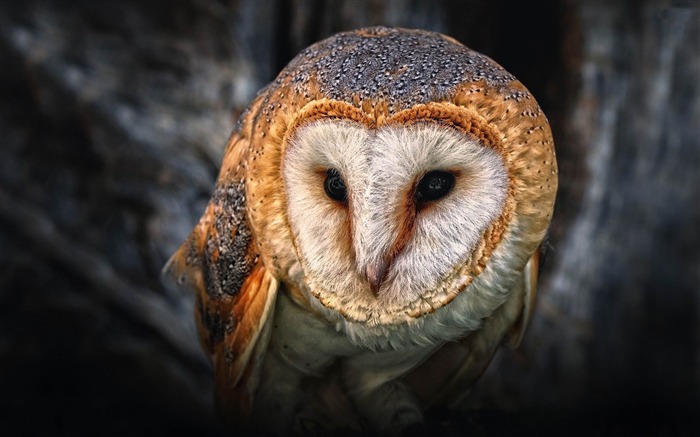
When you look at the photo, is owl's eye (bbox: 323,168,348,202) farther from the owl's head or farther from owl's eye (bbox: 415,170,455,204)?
owl's eye (bbox: 415,170,455,204)

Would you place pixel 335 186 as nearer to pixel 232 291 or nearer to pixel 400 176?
pixel 400 176

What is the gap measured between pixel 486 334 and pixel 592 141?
1.08m

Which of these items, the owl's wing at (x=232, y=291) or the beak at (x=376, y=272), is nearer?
the beak at (x=376, y=272)

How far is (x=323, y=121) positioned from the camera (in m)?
1.28

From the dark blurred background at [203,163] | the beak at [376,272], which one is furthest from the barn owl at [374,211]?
the dark blurred background at [203,163]

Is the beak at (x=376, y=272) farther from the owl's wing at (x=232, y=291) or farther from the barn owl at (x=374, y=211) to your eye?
the owl's wing at (x=232, y=291)

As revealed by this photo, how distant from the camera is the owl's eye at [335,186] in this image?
130cm

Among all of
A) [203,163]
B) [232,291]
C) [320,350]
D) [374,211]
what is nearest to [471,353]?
[320,350]

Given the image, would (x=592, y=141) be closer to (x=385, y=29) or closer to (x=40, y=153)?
(x=385, y=29)

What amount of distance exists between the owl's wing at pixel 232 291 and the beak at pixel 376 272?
0.96 feet

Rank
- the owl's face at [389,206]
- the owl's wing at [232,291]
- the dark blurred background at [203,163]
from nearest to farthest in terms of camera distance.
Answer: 1. the owl's face at [389,206]
2. the owl's wing at [232,291]
3. the dark blurred background at [203,163]

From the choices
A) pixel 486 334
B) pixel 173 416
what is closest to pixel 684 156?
pixel 486 334

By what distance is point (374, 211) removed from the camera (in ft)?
4.04

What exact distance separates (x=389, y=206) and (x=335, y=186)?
12 centimetres
